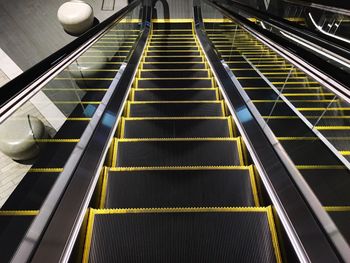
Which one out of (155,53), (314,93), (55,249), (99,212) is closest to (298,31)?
(314,93)

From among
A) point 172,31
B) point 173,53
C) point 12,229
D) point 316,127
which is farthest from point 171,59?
point 12,229

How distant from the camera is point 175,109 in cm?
294

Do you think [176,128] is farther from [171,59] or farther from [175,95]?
[171,59]

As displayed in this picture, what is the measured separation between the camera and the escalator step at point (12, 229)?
1.31 metres

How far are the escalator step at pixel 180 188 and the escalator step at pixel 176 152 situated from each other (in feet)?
0.80

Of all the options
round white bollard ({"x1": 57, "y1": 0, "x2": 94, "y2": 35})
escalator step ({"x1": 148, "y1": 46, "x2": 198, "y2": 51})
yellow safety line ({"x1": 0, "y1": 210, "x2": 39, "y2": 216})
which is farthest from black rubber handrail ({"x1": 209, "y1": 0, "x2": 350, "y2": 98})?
round white bollard ({"x1": 57, "y1": 0, "x2": 94, "y2": 35})

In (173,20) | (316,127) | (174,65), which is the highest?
(173,20)

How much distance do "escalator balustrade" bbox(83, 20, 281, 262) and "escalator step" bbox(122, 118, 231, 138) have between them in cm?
1

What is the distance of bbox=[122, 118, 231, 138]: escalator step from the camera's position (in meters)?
2.50

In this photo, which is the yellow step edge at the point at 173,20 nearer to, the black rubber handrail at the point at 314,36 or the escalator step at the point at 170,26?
the escalator step at the point at 170,26

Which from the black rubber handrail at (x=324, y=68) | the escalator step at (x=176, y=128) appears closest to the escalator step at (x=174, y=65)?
the escalator step at (x=176, y=128)

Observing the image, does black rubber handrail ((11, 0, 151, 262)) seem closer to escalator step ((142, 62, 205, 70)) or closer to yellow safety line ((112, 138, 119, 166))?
yellow safety line ((112, 138, 119, 166))

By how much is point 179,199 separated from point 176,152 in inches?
21.1

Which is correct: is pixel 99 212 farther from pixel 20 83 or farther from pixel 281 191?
pixel 281 191
